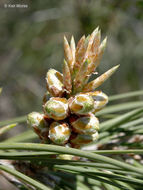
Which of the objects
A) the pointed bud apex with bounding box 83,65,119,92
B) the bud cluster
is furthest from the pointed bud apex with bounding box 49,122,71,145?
the pointed bud apex with bounding box 83,65,119,92

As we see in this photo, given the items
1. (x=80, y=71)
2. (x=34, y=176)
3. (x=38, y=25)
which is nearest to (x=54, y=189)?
(x=34, y=176)

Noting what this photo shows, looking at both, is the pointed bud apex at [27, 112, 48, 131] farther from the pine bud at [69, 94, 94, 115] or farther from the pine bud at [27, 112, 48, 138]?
the pine bud at [69, 94, 94, 115]

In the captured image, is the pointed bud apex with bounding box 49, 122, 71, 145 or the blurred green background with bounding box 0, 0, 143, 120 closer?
the pointed bud apex with bounding box 49, 122, 71, 145

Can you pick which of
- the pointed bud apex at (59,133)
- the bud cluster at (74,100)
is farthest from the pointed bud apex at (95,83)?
the pointed bud apex at (59,133)

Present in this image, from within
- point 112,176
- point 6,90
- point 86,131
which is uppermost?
point 6,90

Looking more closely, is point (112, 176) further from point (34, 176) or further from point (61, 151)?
point (34, 176)

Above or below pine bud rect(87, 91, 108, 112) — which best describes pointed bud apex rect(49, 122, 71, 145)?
below
